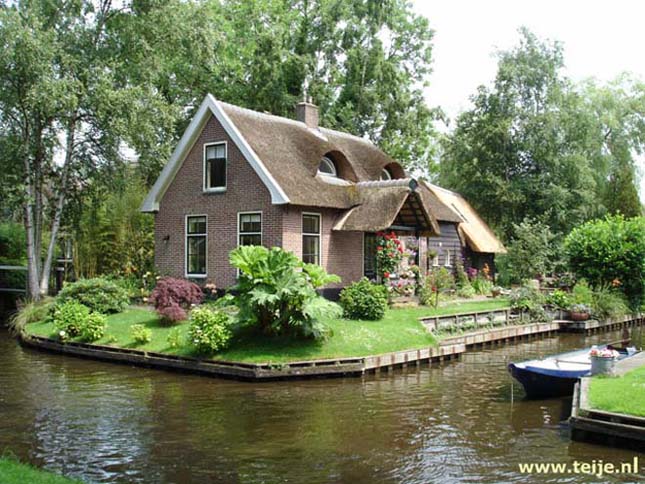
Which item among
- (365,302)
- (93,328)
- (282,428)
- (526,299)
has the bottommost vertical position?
(282,428)

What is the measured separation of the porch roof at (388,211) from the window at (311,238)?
2.51ft

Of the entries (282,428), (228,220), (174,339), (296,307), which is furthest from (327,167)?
(282,428)

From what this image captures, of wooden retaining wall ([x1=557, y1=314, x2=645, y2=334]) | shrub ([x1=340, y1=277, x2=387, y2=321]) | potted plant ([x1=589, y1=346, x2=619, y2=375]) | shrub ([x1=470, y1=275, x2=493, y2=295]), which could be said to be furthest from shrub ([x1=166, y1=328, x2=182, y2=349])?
shrub ([x1=470, y1=275, x2=493, y2=295])

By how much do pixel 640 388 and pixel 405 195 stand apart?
1126cm

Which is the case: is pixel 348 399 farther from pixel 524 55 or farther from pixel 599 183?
pixel 599 183

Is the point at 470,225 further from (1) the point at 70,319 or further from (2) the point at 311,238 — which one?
(1) the point at 70,319

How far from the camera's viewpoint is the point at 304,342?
52.9 feet

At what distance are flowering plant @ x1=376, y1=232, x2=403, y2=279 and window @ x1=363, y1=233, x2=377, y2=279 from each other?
67.3 inches

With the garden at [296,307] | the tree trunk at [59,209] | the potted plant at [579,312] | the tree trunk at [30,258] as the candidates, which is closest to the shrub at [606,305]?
the garden at [296,307]

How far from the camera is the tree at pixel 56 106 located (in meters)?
21.9

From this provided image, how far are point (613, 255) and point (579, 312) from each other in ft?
11.9

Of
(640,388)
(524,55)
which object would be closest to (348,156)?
(640,388)

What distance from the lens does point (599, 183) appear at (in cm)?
4122

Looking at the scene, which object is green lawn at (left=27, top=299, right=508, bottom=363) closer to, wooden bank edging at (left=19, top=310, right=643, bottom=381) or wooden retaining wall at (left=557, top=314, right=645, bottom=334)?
wooden bank edging at (left=19, top=310, right=643, bottom=381)
